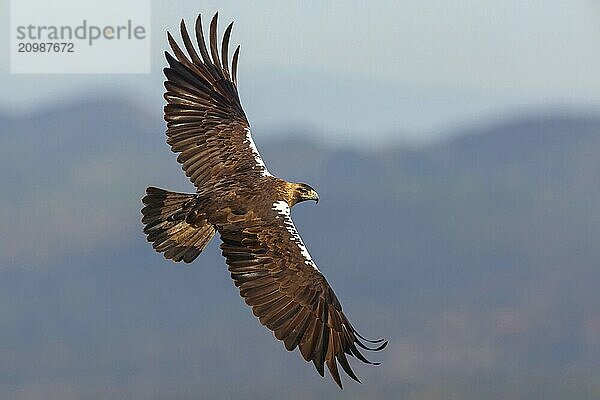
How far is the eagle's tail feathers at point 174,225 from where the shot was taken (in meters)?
7.93

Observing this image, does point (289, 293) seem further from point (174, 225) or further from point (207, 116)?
point (207, 116)

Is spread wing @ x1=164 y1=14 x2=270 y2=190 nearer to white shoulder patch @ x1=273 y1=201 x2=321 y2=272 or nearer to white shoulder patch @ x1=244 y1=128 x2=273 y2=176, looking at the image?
white shoulder patch @ x1=244 y1=128 x2=273 y2=176

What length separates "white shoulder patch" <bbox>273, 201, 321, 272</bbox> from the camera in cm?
739

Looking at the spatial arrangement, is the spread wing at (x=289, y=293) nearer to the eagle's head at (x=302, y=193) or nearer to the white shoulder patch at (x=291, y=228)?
the white shoulder patch at (x=291, y=228)

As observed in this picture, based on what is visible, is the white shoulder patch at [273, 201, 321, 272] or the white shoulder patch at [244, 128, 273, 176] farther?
the white shoulder patch at [244, 128, 273, 176]

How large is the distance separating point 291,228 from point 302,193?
665 mm

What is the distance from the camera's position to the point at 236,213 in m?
7.61

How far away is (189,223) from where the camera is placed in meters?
7.89

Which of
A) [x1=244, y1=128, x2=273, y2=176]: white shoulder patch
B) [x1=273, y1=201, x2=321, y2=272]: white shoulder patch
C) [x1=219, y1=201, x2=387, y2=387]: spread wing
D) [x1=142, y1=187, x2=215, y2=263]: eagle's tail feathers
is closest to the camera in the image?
[x1=219, y1=201, x2=387, y2=387]: spread wing

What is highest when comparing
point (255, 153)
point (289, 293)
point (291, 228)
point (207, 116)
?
point (207, 116)

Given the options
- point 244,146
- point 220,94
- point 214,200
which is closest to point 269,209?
point 214,200

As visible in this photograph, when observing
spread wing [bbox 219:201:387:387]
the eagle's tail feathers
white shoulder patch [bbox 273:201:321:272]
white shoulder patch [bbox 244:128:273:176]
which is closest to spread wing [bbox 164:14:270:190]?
white shoulder patch [bbox 244:128:273:176]

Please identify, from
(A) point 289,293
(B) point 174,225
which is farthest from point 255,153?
(A) point 289,293

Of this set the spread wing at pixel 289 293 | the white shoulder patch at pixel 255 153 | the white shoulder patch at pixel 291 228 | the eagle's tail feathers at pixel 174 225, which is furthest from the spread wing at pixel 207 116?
the spread wing at pixel 289 293
